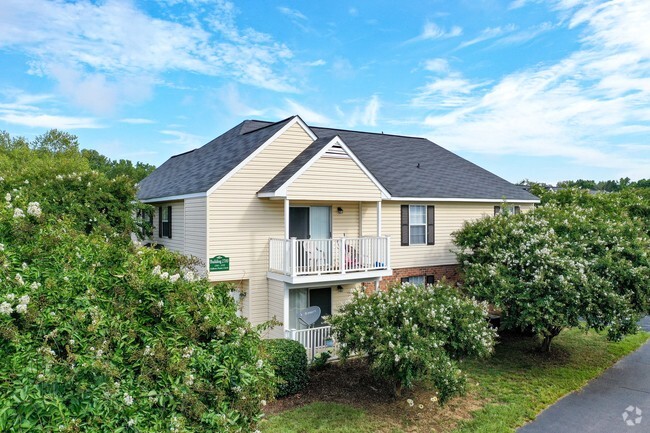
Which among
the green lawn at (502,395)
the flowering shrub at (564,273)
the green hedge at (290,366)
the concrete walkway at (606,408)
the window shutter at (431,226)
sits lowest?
the concrete walkway at (606,408)

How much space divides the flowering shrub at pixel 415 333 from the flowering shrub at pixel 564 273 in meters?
2.04

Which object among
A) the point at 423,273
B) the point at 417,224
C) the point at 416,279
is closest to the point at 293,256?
the point at 417,224

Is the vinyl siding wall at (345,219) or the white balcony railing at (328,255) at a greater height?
the vinyl siding wall at (345,219)

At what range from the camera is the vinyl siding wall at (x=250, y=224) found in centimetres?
1374

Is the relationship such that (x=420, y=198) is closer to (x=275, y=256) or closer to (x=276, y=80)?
(x=275, y=256)

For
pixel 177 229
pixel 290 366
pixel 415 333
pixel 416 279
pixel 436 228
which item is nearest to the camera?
pixel 415 333

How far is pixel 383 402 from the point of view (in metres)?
10.5

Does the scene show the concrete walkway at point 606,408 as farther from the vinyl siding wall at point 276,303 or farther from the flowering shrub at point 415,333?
the vinyl siding wall at point 276,303

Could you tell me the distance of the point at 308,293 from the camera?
15.2m

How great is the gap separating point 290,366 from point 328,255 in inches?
A: 181

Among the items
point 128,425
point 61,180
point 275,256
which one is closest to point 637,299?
point 275,256

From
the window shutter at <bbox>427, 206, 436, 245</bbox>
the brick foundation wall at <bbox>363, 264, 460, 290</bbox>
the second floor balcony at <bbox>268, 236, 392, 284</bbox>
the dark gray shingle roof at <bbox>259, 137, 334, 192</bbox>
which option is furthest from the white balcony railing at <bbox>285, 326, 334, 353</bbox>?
the window shutter at <bbox>427, 206, 436, 245</bbox>

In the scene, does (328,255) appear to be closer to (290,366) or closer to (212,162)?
(290,366)

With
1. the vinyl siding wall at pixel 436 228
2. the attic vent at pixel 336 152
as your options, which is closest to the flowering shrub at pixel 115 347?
the attic vent at pixel 336 152
